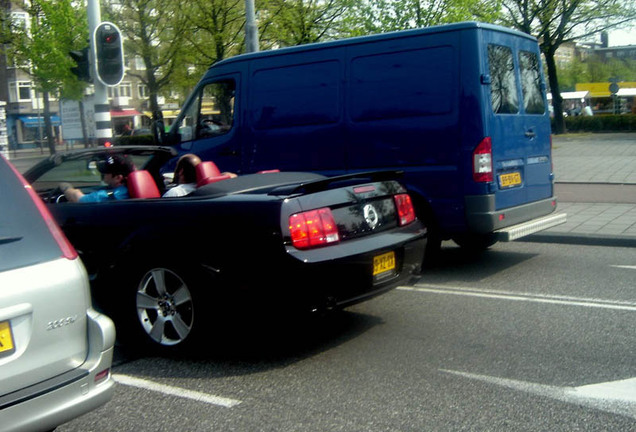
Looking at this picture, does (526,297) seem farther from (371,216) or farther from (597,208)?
(597,208)

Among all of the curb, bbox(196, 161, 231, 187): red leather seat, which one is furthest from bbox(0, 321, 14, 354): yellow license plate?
the curb

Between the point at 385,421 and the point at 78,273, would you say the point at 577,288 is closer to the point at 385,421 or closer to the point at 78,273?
the point at 385,421

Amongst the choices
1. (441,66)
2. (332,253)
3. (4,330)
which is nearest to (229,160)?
(441,66)

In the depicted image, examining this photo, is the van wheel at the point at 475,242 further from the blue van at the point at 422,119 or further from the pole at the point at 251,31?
the pole at the point at 251,31

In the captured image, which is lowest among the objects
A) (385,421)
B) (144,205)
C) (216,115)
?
(385,421)

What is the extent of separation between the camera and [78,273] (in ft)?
11.0

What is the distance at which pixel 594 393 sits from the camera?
4.41 m

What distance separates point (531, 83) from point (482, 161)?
174 centimetres

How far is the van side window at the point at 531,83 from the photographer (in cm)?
866

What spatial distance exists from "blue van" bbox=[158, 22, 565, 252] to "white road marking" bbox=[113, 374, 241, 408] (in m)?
3.95

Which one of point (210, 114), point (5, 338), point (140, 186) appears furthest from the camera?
point (210, 114)

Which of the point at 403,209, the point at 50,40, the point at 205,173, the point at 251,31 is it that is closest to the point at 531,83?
the point at 403,209

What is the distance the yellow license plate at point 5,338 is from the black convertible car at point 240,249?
207 cm

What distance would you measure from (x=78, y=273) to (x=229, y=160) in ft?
21.2
